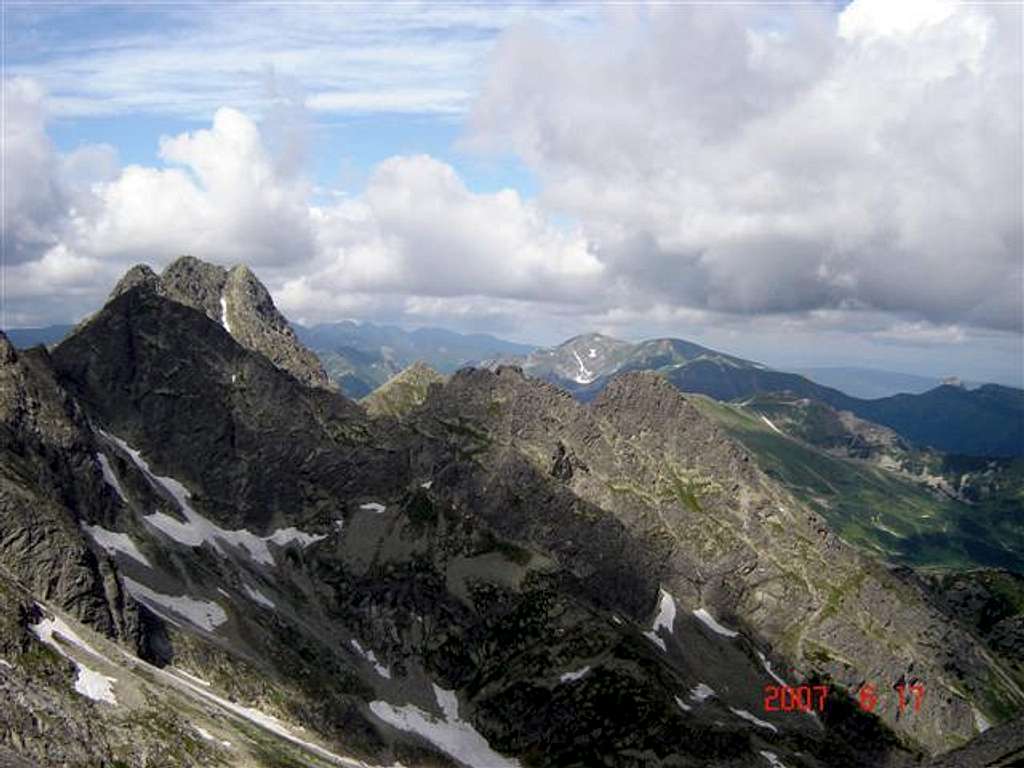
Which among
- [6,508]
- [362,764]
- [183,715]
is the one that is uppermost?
[6,508]

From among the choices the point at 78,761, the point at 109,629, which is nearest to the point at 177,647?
the point at 109,629

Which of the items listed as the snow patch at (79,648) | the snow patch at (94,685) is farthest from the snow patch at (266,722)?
the snow patch at (94,685)

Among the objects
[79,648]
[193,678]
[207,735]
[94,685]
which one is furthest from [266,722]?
[94,685]

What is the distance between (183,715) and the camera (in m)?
152

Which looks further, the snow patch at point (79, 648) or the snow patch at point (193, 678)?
the snow patch at point (193, 678)

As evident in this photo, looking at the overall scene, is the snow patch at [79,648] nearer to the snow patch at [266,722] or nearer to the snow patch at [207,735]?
the snow patch at [207,735]

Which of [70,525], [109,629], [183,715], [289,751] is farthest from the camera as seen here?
[70,525]

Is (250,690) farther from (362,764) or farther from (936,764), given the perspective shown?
(936,764)

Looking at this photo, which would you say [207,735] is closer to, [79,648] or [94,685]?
[94,685]

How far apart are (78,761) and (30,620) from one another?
1633 inches

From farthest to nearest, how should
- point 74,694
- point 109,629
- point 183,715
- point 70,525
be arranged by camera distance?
point 70,525, point 109,629, point 183,715, point 74,694

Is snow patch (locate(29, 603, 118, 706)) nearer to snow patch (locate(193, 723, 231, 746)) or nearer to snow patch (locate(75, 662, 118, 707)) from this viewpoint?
snow patch (locate(75, 662, 118, 707))

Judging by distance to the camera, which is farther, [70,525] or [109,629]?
[70,525]

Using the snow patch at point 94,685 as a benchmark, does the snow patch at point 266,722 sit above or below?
below
